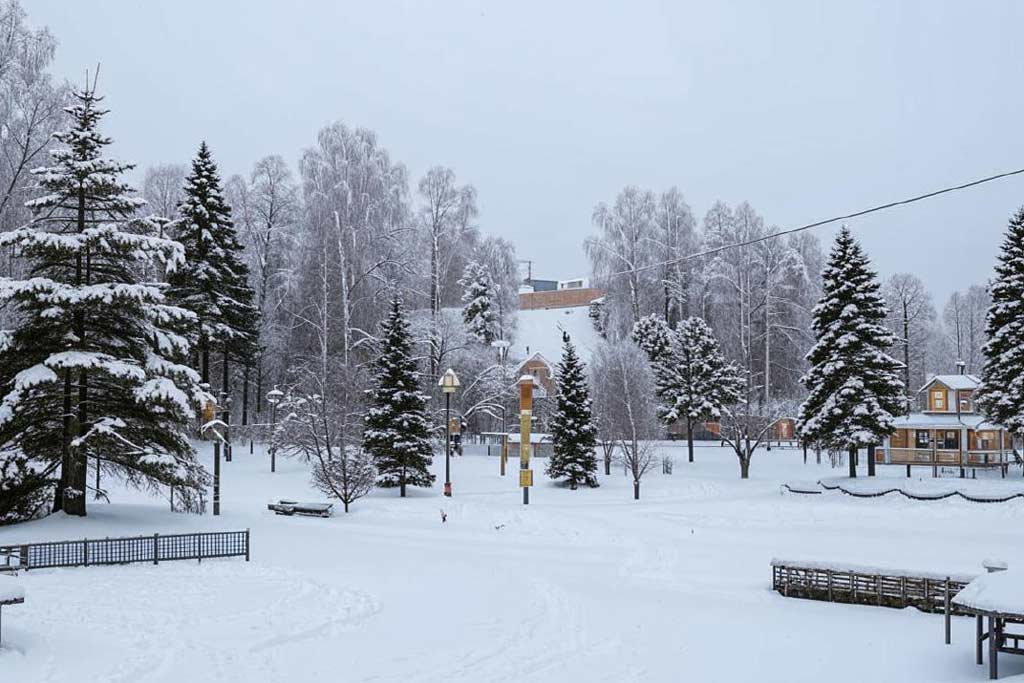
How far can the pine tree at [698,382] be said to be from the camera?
52.9 meters

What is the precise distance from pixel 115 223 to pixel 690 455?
3618 cm

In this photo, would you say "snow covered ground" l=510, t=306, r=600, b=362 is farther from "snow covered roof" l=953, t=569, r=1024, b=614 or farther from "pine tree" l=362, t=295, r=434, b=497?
"snow covered roof" l=953, t=569, r=1024, b=614

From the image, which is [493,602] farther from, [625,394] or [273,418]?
[273,418]

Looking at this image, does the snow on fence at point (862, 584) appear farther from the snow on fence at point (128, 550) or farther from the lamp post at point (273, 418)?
the lamp post at point (273, 418)

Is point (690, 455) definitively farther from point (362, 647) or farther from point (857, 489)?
point (362, 647)

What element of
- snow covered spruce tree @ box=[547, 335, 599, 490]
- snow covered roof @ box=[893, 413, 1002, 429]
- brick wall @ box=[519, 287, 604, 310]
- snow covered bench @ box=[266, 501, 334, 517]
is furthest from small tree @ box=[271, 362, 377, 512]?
brick wall @ box=[519, 287, 604, 310]

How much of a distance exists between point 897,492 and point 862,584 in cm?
1925

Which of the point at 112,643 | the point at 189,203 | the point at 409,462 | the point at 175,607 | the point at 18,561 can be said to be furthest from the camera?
the point at 189,203

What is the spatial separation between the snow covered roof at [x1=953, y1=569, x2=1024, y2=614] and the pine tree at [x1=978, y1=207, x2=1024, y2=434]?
1161 inches

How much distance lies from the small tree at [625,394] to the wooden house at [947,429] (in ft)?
42.9

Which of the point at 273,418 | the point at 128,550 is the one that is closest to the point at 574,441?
the point at 273,418

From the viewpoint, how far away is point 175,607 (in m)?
15.8

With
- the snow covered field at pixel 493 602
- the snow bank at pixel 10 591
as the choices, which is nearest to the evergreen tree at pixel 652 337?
the snow covered field at pixel 493 602

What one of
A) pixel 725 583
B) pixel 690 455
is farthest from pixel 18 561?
pixel 690 455
